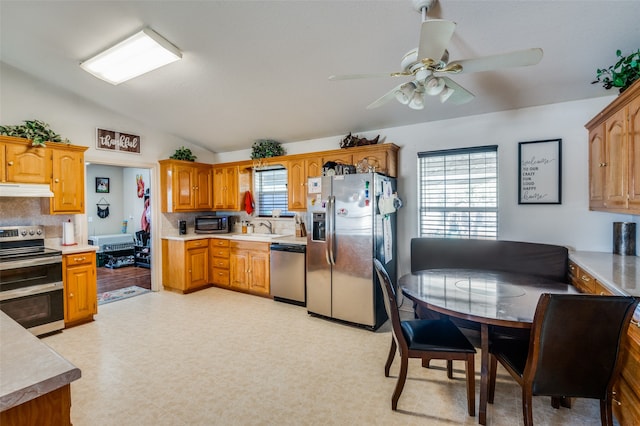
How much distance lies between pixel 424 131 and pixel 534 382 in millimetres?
2930

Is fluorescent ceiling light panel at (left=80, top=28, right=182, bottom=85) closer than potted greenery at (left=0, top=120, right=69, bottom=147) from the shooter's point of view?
Yes

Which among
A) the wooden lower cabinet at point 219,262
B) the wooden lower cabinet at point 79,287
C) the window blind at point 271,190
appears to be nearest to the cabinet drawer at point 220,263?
the wooden lower cabinet at point 219,262

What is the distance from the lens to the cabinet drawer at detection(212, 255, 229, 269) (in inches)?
200

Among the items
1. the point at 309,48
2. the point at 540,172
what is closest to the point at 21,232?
the point at 309,48

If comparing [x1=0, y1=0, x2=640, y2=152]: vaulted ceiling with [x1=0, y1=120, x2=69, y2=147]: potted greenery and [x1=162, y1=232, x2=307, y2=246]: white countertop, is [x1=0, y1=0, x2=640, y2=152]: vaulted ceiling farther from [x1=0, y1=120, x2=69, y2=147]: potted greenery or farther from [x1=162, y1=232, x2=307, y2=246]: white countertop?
[x1=162, y1=232, x2=307, y2=246]: white countertop

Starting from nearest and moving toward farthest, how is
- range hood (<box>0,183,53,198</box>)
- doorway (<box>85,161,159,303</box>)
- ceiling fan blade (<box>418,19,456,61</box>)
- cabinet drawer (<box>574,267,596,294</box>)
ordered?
ceiling fan blade (<box>418,19,456,61</box>)
cabinet drawer (<box>574,267,596,294</box>)
range hood (<box>0,183,53,198</box>)
doorway (<box>85,161,159,303</box>)

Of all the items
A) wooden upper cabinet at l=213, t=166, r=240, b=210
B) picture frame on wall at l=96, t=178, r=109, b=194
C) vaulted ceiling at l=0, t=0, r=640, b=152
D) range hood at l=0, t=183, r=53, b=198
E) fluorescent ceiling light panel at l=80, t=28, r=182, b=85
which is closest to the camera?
vaulted ceiling at l=0, t=0, r=640, b=152

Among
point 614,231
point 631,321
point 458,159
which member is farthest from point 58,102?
point 614,231

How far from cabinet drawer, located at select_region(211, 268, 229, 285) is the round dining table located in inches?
132

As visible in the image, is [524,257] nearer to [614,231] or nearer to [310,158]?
[614,231]

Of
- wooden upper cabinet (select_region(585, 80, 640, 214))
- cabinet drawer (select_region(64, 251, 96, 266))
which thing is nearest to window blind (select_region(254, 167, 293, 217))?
cabinet drawer (select_region(64, 251, 96, 266))

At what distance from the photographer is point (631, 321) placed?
5.79 ft

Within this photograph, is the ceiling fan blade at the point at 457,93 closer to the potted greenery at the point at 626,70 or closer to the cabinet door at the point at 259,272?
the potted greenery at the point at 626,70

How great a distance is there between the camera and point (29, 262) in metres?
3.21
